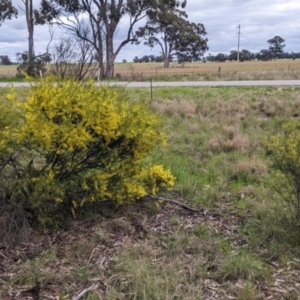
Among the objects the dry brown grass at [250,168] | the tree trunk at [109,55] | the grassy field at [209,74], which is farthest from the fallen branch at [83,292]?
the tree trunk at [109,55]

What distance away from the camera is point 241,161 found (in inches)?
287

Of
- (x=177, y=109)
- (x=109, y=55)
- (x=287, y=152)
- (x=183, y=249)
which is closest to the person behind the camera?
(x=183, y=249)

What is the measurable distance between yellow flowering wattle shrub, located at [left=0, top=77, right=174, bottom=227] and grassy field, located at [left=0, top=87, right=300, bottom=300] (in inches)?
13.7

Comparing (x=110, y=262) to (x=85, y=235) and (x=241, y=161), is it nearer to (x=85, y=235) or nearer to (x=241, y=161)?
(x=85, y=235)

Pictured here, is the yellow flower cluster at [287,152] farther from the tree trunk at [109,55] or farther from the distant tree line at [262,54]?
the distant tree line at [262,54]

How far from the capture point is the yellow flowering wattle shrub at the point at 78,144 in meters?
4.34

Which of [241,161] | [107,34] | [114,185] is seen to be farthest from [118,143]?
[107,34]

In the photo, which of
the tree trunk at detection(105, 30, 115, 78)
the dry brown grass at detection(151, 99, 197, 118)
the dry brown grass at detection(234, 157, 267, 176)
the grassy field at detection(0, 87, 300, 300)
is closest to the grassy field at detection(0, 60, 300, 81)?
the tree trunk at detection(105, 30, 115, 78)

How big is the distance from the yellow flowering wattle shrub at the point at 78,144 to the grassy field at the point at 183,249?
0.35 meters

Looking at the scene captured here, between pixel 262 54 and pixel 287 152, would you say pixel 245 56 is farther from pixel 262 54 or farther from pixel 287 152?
pixel 287 152

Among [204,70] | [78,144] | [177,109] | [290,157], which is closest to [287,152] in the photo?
[290,157]

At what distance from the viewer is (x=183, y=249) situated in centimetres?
425

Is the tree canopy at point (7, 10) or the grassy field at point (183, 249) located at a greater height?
the tree canopy at point (7, 10)

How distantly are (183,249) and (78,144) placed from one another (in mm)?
1391
